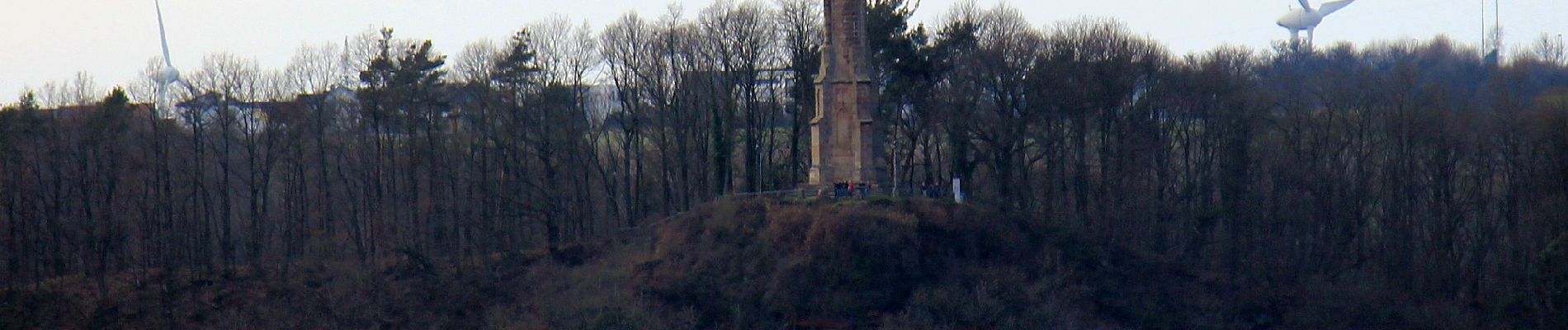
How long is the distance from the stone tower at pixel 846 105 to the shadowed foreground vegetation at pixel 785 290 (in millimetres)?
2922

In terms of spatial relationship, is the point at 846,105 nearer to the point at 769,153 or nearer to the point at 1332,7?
the point at 769,153

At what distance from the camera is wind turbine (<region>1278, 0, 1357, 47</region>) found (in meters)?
113

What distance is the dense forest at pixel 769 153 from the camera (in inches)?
2137

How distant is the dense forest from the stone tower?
18.1ft

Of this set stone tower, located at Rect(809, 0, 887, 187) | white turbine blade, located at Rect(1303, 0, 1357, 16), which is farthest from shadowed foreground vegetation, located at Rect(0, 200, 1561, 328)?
white turbine blade, located at Rect(1303, 0, 1357, 16)

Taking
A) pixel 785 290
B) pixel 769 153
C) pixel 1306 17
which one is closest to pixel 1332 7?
pixel 1306 17

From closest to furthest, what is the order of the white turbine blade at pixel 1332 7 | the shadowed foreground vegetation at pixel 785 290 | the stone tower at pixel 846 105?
the shadowed foreground vegetation at pixel 785 290, the stone tower at pixel 846 105, the white turbine blade at pixel 1332 7

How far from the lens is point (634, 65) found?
59.2 meters

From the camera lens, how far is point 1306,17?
4542 inches

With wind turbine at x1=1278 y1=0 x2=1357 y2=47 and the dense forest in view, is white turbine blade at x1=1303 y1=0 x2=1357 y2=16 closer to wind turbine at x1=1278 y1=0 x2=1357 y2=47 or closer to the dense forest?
wind turbine at x1=1278 y1=0 x2=1357 y2=47

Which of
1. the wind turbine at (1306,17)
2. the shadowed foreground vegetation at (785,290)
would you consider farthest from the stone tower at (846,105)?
the wind turbine at (1306,17)

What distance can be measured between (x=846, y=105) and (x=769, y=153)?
1029cm

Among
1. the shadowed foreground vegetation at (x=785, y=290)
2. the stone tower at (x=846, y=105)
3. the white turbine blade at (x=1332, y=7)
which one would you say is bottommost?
the shadowed foreground vegetation at (x=785, y=290)

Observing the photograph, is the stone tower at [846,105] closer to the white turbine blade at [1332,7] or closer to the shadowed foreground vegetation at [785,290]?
the shadowed foreground vegetation at [785,290]
